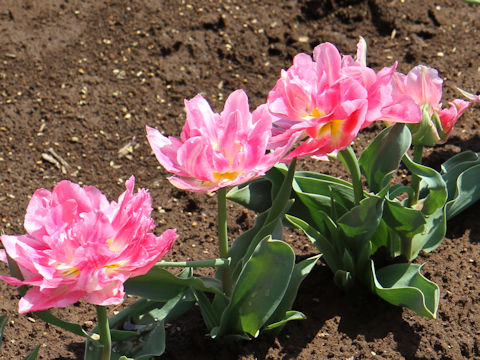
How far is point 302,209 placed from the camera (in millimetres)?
2219

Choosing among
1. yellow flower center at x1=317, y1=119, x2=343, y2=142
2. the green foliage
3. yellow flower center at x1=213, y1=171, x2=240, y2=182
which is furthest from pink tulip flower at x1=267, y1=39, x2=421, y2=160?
the green foliage

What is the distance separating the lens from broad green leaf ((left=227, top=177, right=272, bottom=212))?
87.5 inches

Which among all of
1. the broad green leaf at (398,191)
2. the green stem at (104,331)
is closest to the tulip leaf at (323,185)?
the broad green leaf at (398,191)

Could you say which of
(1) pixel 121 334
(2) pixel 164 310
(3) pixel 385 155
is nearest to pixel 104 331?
(1) pixel 121 334

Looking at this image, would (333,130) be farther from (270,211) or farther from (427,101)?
(427,101)

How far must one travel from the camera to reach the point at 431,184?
2070 millimetres

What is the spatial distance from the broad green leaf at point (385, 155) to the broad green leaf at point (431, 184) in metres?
0.03

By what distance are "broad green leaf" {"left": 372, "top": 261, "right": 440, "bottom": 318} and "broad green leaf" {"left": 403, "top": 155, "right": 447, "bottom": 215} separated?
164 mm

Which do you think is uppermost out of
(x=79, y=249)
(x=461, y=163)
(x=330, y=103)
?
(x=330, y=103)

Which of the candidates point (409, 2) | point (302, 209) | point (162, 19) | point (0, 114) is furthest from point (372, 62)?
point (0, 114)

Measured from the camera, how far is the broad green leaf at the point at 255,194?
2223mm

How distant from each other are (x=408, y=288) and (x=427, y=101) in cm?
46

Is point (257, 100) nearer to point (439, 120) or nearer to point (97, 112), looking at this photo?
point (97, 112)

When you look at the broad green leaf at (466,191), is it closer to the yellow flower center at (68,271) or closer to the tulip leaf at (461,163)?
the tulip leaf at (461,163)
